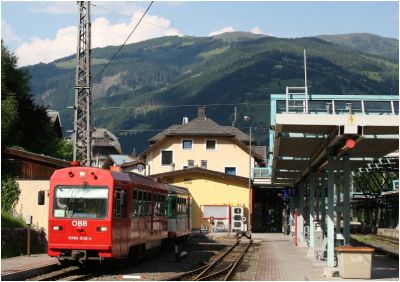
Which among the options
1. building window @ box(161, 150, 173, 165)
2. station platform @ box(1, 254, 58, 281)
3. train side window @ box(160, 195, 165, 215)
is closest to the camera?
station platform @ box(1, 254, 58, 281)

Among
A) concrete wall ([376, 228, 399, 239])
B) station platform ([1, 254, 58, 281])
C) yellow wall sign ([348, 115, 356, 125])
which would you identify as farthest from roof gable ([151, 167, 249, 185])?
yellow wall sign ([348, 115, 356, 125])

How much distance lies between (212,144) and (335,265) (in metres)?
48.4

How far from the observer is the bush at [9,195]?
27891 millimetres

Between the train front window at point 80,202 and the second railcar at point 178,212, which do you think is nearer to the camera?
the train front window at point 80,202

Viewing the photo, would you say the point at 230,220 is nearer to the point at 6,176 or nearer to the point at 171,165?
the point at 171,165

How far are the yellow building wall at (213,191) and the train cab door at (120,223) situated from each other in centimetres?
3503

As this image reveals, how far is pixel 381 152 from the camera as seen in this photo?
22.7 meters

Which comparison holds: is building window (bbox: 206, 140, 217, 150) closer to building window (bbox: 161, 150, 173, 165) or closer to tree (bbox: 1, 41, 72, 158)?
building window (bbox: 161, 150, 173, 165)

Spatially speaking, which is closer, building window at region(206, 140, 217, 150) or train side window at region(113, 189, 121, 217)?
train side window at region(113, 189, 121, 217)

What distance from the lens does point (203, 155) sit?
67.8m

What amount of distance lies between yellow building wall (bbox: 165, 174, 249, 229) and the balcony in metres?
1.45

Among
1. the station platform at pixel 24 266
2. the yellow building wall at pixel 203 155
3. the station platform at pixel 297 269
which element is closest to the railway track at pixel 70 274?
the station platform at pixel 24 266

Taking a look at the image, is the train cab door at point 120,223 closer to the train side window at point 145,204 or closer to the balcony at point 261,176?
the train side window at point 145,204

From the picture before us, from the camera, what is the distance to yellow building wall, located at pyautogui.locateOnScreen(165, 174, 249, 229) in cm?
5512
